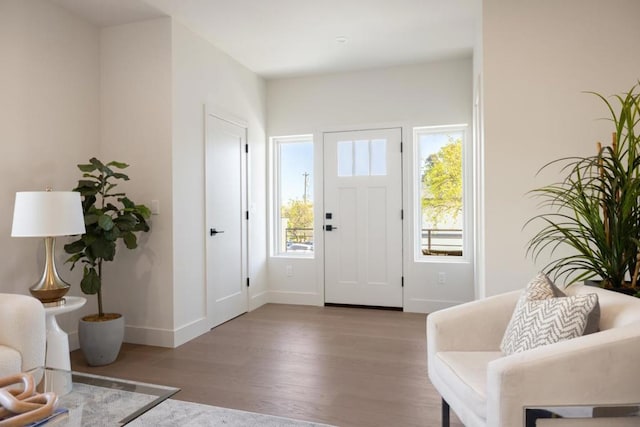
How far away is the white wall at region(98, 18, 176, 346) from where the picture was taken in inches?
133

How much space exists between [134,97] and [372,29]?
83.8 inches

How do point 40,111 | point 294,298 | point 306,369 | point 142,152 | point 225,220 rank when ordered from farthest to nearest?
point 294,298
point 225,220
point 142,152
point 40,111
point 306,369

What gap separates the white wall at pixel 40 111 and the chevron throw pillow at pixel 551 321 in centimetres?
314

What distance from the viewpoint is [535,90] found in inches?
106

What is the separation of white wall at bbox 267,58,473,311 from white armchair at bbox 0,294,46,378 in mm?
3014

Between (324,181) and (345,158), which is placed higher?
(345,158)

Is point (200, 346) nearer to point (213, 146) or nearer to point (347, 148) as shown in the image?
point (213, 146)

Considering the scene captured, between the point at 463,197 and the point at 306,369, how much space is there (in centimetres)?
253

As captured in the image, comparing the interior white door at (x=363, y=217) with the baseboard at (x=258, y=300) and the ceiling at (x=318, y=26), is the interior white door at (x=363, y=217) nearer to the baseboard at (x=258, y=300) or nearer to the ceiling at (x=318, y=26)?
the baseboard at (x=258, y=300)

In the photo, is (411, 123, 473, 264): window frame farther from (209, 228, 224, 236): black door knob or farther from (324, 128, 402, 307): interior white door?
(209, 228, 224, 236): black door knob

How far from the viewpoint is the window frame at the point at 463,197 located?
170 inches

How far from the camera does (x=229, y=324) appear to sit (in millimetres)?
4031

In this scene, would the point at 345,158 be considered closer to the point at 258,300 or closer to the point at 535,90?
the point at 258,300

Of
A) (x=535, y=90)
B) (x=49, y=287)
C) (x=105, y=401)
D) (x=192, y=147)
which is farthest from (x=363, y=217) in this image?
(x=105, y=401)
